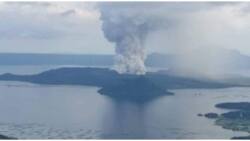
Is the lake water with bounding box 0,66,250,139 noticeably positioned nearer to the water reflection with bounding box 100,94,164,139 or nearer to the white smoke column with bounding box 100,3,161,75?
the water reflection with bounding box 100,94,164,139

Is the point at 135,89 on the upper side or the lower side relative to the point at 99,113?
upper

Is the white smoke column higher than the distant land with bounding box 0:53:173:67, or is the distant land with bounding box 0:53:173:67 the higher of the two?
the white smoke column

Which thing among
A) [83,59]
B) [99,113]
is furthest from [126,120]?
[83,59]

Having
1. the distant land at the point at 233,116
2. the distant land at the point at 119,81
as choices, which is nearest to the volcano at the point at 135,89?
the distant land at the point at 119,81

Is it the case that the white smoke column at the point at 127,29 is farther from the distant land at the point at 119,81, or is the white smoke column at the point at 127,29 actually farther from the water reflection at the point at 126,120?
the water reflection at the point at 126,120

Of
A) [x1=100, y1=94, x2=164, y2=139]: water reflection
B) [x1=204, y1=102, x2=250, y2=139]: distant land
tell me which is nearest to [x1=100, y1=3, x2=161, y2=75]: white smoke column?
[x1=100, y1=94, x2=164, y2=139]: water reflection

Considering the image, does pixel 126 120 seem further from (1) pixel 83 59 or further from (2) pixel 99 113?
(1) pixel 83 59

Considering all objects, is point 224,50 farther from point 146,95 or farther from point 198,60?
point 146,95
